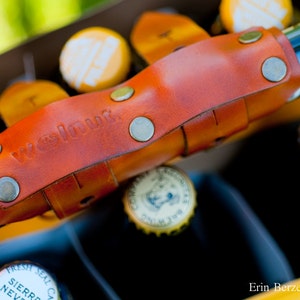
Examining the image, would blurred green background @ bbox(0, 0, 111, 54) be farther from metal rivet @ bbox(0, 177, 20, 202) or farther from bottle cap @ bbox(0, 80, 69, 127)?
metal rivet @ bbox(0, 177, 20, 202)

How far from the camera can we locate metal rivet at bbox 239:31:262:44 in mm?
445

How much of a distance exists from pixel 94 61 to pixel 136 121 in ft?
0.38

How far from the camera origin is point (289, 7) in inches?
20.6

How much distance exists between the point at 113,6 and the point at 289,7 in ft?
0.69

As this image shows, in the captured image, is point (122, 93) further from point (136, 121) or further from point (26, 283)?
point (26, 283)

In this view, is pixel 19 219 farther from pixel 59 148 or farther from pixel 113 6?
pixel 113 6

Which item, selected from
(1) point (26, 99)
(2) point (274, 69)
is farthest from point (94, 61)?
(2) point (274, 69)

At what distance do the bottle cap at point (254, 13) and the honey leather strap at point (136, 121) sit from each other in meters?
0.06

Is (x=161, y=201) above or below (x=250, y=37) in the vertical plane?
below

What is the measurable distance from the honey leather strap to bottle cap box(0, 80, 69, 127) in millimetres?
56

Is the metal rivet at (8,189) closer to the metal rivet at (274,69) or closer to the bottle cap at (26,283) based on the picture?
the bottle cap at (26,283)

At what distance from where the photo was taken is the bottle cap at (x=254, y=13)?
1.69 ft

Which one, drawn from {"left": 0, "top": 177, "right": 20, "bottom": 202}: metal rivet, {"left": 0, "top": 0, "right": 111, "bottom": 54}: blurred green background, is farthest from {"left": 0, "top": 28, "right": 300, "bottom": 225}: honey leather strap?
{"left": 0, "top": 0, "right": 111, "bottom": 54}: blurred green background

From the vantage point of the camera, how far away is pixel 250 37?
448 millimetres
